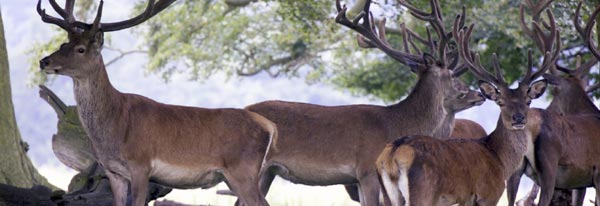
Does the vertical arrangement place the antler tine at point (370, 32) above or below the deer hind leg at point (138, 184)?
above

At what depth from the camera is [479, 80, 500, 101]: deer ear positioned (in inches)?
390

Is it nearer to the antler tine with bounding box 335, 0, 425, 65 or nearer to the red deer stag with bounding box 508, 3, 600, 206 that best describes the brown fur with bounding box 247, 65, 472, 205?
the antler tine with bounding box 335, 0, 425, 65

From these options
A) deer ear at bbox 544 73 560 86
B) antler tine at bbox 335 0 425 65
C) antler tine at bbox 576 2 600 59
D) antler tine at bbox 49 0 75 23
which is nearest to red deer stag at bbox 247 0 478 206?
antler tine at bbox 335 0 425 65

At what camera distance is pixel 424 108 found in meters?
11.6

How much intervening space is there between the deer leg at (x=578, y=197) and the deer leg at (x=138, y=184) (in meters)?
4.79

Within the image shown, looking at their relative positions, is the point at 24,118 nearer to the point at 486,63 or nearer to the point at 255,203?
the point at 486,63

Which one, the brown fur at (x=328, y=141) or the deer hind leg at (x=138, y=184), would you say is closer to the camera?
the deer hind leg at (x=138, y=184)

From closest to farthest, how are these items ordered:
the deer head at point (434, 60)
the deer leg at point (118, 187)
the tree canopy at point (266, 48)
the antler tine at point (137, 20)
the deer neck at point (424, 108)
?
the deer leg at point (118, 187), the antler tine at point (137, 20), the deer neck at point (424, 108), the deer head at point (434, 60), the tree canopy at point (266, 48)

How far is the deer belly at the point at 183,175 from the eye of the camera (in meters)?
9.23

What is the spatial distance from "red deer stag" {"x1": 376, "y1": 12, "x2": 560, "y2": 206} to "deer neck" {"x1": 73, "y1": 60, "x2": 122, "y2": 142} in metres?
2.10

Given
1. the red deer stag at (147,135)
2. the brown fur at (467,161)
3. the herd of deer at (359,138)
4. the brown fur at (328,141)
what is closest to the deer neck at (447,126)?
the herd of deer at (359,138)

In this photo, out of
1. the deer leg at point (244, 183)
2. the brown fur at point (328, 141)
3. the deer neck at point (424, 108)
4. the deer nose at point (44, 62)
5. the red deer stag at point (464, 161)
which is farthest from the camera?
the deer neck at point (424, 108)

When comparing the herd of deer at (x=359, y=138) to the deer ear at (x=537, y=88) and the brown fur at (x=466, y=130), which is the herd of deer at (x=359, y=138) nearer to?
the deer ear at (x=537, y=88)

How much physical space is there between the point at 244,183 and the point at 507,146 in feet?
6.89
